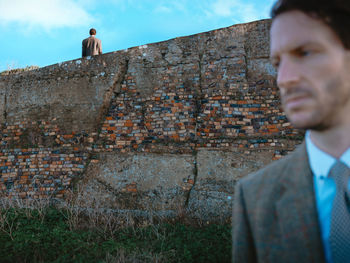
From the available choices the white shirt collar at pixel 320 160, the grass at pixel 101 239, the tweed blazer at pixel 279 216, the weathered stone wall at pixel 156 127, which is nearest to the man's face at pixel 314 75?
the white shirt collar at pixel 320 160

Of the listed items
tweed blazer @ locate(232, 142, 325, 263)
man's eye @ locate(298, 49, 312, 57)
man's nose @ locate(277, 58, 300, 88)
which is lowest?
tweed blazer @ locate(232, 142, 325, 263)

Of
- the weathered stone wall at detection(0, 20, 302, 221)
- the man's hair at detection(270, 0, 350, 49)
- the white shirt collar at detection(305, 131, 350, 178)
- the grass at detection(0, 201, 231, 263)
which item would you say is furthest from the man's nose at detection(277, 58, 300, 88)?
the weathered stone wall at detection(0, 20, 302, 221)

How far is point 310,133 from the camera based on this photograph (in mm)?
1220

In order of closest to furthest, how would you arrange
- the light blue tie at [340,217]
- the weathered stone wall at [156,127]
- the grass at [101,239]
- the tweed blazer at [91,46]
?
the light blue tie at [340,217] < the grass at [101,239] < the weathered stone wall at [156,127] < the tweed blazer at [91,46]

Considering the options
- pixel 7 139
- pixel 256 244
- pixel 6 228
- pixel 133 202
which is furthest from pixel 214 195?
pixel 7 139

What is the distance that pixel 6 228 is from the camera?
15.5ft

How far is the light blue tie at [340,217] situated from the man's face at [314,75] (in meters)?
0.18

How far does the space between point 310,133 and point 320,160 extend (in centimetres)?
14

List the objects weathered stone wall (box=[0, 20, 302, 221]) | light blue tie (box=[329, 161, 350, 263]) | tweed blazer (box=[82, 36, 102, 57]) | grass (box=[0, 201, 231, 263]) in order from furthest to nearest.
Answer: tweed blazer (box=[82, 36, 102, 57]) < weathered stone wall (box=[0, 20, 302, 221]) < grass (box=[0, 201, 231, 263]) < light blue tie (box=[329, 161, 350, 263])

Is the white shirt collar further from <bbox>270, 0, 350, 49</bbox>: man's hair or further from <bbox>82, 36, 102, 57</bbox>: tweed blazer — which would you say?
<bbox>82, 36, 102, 57</bbox>: tweed blazer

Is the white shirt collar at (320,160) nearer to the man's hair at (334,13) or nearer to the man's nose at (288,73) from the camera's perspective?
the man's nose at (288,73)

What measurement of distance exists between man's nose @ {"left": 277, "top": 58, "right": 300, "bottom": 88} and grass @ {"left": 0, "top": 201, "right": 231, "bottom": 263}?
307 cm

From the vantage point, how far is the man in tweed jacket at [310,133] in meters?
1.03

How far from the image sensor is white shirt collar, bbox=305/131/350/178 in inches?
43.1
